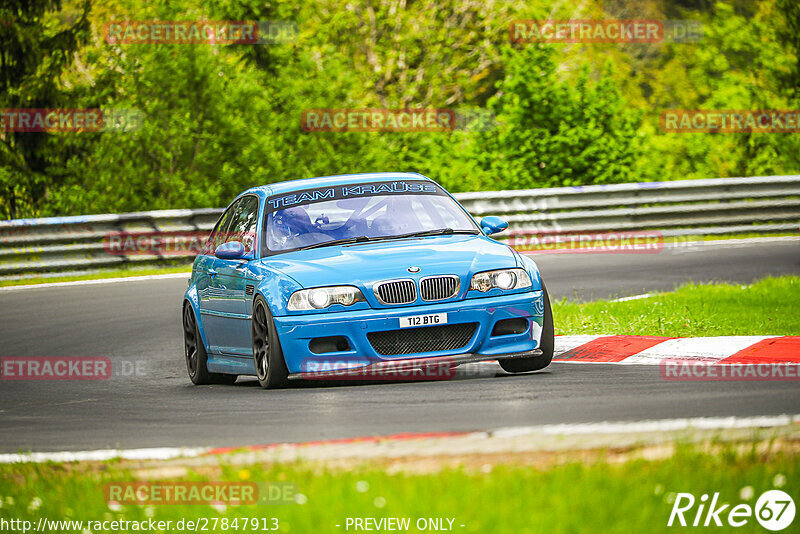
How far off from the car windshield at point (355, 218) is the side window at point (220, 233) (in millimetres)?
1028

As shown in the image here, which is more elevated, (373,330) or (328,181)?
(328,181)

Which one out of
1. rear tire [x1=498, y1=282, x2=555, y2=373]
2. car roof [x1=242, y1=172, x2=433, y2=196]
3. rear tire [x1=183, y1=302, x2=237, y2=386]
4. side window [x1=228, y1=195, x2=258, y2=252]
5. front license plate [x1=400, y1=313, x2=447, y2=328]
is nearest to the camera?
front license plate [x1=400, y1=313, x2=447, y2=328]

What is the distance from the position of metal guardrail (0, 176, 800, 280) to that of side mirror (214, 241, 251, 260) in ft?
33.1

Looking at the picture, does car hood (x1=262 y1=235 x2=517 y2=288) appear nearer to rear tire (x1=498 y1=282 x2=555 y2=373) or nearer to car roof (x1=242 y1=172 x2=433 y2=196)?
rear tire (x1=498 y1=282 x2=555 y2=373)

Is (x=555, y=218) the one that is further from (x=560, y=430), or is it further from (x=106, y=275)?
(x=560, y=430)

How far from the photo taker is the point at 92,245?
1959 cm

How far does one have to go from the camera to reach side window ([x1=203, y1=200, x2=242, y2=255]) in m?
11.1

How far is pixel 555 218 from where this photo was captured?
20.6 m

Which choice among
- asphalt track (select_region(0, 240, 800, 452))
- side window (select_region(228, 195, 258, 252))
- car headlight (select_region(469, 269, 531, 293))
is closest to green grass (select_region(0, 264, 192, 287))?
asphalt track (select_region(0, 240, 800, 452))

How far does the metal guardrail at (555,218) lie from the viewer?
1933cm

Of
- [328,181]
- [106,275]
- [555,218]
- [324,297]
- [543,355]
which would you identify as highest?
[328,181]

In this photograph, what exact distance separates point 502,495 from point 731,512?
84cm

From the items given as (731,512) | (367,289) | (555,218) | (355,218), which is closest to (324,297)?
(367,289)

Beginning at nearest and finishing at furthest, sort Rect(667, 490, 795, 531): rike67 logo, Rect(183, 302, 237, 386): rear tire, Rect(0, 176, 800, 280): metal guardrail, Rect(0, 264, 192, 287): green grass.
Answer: Rect(667, 490, 795, 531): rike67 logo < Rect(183, 302, 237, 386): rear tire < Rect(0, 264, 192, 287): green grass < Rect(0, 176, 800, 280): metal guardrail
